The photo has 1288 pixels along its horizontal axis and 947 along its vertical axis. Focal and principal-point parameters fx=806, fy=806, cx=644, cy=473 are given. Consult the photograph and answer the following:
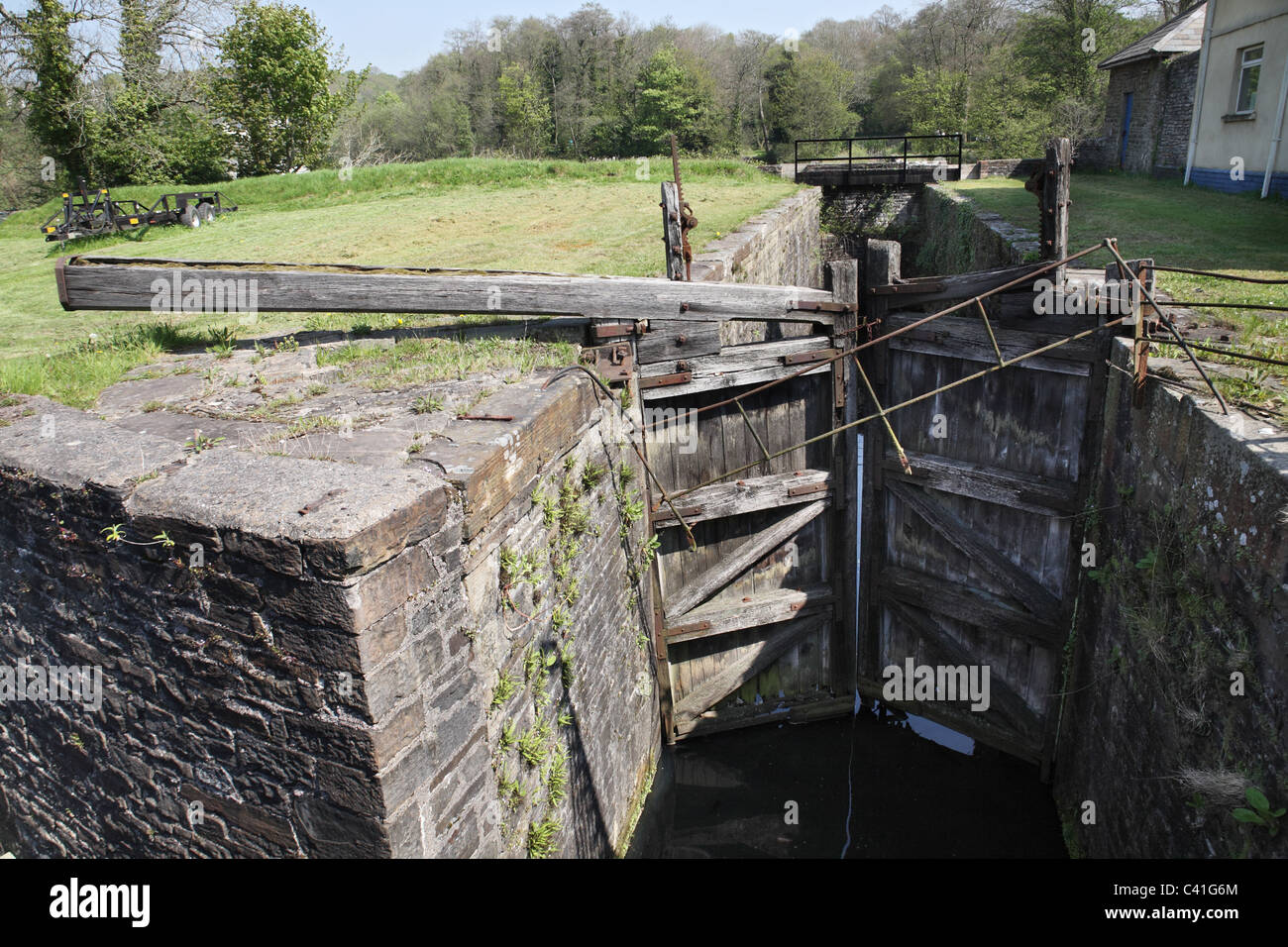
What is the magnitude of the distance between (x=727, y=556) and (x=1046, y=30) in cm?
3191

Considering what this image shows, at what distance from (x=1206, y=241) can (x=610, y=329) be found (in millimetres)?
8477

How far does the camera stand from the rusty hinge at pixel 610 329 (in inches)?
220

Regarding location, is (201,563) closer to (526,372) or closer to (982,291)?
(526,372)

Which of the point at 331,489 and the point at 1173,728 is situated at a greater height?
the point at 331,489

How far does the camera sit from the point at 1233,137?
15.2m

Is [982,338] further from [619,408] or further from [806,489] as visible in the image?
[619,408]

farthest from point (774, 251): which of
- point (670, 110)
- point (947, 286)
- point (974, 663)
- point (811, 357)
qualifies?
point (670, 110)

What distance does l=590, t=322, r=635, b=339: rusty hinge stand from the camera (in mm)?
5583

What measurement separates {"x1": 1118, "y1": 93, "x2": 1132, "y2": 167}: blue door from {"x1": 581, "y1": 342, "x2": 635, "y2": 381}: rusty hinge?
21.7m

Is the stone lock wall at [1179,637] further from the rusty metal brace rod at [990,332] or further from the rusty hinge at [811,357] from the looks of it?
the rusty hinge at [811,357]

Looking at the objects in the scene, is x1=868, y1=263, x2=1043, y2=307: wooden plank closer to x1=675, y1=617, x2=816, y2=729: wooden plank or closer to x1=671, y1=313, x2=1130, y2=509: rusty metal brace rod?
x1=671, y1=313, x2=1130, y2=509: rusty metal brace rod

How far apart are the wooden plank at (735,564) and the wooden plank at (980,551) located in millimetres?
726

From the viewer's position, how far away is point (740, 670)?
7.00 metres

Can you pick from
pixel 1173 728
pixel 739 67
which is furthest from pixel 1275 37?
pixel 739 67
